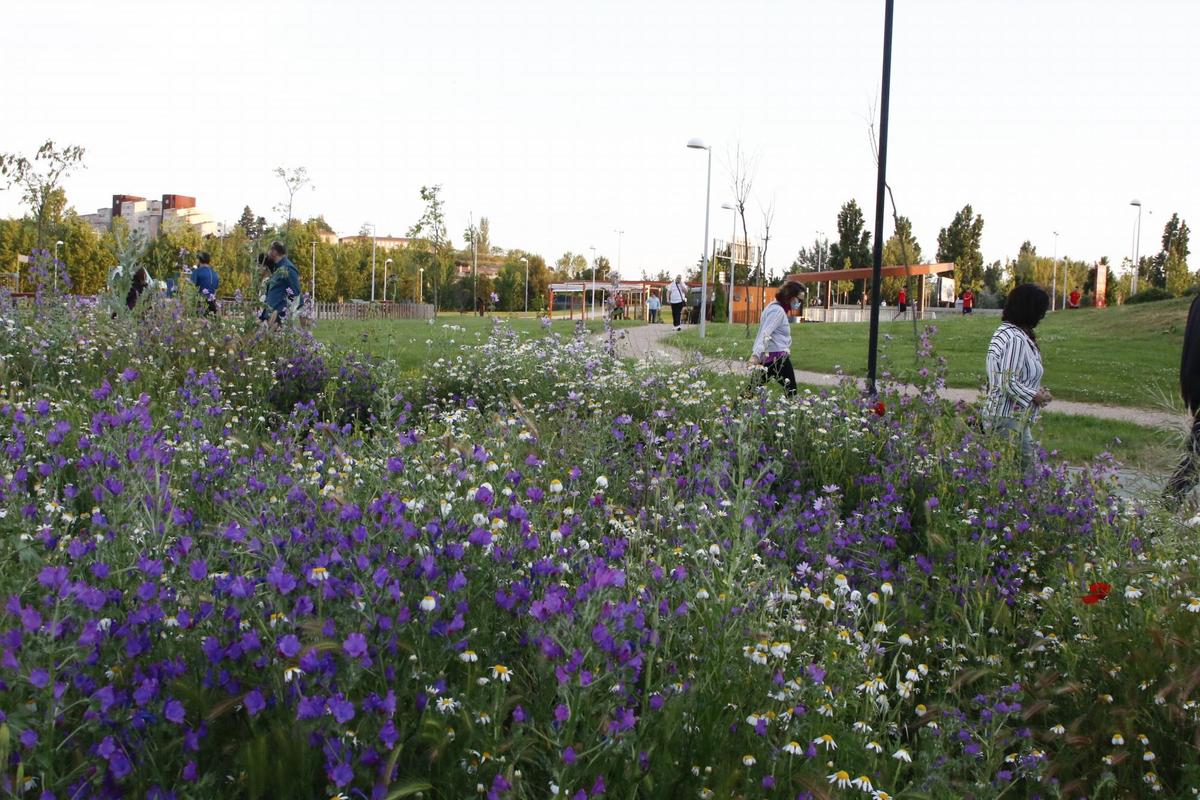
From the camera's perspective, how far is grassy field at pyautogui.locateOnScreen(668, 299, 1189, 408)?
13602 mm

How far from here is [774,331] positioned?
939 centimetres

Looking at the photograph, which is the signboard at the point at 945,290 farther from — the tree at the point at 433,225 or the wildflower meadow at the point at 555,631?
the wildflower meadow at the point at 555,631

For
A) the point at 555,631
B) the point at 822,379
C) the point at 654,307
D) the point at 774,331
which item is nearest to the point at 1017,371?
the point at 774,331

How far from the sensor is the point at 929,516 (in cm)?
457

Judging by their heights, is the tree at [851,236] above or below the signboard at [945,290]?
above

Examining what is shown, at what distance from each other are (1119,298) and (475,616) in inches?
3378

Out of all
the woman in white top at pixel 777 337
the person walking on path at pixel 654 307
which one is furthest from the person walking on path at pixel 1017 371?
the person walking on path at pixel 654 307

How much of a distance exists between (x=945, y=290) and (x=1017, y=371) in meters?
73.1

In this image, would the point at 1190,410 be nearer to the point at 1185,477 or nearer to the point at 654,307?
the point at 1185,477

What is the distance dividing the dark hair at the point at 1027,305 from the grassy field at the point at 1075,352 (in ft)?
3.55

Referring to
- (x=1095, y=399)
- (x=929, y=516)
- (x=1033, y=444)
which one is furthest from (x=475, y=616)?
(x=1095, y=399)

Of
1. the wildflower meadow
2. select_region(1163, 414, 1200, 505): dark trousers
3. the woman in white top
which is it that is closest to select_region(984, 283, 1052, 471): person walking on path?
the wildflower meadow

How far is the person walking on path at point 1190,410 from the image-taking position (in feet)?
15.3

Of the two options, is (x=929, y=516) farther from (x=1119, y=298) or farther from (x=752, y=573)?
(x=1119, y=298)
